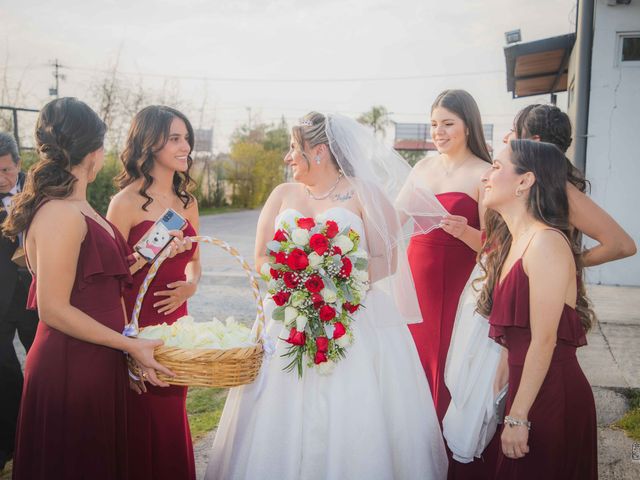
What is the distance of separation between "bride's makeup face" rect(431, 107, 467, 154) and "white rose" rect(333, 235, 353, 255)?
153cm

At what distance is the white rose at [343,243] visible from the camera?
318cm

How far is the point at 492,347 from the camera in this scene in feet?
11.1

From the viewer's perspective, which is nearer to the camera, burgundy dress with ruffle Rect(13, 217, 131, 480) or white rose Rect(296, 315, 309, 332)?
burgundy dress with ruffle Rect(13, 217, 131, 480)

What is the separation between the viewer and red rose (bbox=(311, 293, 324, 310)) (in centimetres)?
314

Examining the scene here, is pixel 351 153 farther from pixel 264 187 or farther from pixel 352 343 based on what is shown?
pixel 264 187

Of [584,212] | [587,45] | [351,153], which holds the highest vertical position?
[587,45]

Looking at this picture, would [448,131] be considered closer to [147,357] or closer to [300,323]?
[300,323]

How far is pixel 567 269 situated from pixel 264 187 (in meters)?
37.1

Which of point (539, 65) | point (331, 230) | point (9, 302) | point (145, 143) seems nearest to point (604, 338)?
point (331, 230)

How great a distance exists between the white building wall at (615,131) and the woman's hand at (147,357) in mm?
9873

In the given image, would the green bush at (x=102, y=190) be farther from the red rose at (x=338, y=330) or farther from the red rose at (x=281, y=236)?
the red rose at (x=338, y=330)

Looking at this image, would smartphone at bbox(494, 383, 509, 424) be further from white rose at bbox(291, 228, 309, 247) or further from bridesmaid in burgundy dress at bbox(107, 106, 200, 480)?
bridesmaid in burgundy dress at bbox(107, 106, 200, 480)

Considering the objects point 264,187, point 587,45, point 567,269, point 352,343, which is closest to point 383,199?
point 352,343

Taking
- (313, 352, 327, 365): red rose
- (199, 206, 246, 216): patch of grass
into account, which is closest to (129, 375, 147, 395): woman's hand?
(313, 352, 327, 365): red rose
